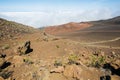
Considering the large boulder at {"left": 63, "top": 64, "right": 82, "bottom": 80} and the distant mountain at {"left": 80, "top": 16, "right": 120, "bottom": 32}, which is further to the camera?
the distant mountain at {"left": 80, "top": 16, "right": 120, "bottom": 32}

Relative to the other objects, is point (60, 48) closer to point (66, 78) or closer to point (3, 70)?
point (3, 70)

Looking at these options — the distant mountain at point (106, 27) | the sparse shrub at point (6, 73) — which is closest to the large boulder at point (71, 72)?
the sparse shrub at point (6, 73)

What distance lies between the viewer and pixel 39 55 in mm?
14281

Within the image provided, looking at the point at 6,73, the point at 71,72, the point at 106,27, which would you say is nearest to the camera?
the point at 71,72

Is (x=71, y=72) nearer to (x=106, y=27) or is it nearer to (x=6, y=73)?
(x=6, y=73)

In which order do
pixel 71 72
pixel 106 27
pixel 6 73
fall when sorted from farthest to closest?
pixel 106 27
pixel 6 73
pixel 71 72

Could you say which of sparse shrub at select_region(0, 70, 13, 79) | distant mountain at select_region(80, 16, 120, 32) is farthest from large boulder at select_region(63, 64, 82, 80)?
distant mountain at select_region(80, 16, 120, 32)

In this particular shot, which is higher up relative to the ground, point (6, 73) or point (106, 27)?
point (106, 27)

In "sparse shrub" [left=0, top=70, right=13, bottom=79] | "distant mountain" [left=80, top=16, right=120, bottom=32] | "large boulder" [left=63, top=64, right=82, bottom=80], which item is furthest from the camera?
"distant mountain" [left=80, top=16, right=120, bottom=32]

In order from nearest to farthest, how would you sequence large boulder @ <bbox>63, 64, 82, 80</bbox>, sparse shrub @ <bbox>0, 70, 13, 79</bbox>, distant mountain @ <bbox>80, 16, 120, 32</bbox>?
large boulder @ <bbox>63, 64, 82, 80</bbox>, sparse shrub @ <bbox>0, 70, 13, 79</bbox>, distant mountain @ <bbox>80, 16, 120, 32</bbox>

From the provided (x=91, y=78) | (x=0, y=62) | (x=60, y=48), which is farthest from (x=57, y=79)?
(x=60, y=48)

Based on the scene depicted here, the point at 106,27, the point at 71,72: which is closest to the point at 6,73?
the point at 71,72

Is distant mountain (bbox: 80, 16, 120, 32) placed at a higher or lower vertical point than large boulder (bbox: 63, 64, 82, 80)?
higher

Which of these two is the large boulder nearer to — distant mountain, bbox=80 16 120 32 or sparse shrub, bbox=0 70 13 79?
sparse shrub, bbox=0 70 13 79
